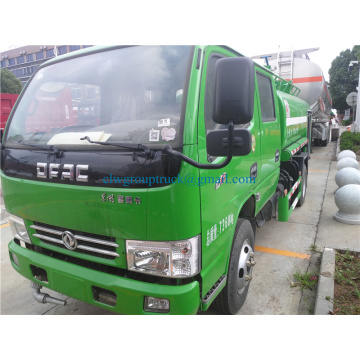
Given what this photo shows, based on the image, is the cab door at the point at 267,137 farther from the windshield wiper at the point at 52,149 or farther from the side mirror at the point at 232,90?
the windshield wiper at the point at 52,149

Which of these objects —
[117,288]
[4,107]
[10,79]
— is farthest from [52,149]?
[4,107]

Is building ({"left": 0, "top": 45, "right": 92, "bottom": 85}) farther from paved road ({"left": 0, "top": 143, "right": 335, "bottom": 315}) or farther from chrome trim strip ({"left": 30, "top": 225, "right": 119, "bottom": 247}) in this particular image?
paved road ({"left": 0, "top": 143, "right": 335, "bottom": 315})

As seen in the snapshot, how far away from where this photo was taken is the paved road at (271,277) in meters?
2.75

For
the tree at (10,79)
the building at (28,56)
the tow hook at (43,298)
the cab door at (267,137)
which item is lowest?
the tow hook at (43,298)

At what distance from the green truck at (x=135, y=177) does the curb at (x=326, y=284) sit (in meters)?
0.82

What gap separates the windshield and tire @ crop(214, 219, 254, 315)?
1158mm

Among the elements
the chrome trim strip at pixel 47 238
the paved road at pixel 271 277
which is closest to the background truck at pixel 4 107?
the paved road at pixel 271 277

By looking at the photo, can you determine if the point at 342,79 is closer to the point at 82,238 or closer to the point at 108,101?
the point at 108,101

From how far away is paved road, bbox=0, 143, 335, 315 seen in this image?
2750 mm

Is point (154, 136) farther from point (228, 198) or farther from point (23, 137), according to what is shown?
point (23, 137)

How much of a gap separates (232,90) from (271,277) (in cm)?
240

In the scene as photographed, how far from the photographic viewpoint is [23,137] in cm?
223

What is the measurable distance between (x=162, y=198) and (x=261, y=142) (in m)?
1.60

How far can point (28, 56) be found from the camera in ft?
8.32
